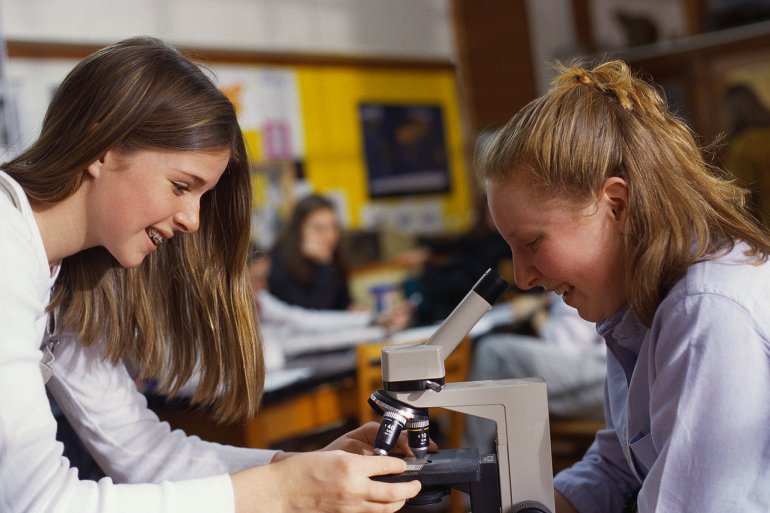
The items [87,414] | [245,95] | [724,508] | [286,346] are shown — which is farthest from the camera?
[245,95]

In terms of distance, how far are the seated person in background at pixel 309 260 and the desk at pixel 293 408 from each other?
3.60ft

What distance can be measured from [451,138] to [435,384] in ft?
17.1

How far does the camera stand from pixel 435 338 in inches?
50.6

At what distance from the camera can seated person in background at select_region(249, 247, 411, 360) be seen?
3.52 meters

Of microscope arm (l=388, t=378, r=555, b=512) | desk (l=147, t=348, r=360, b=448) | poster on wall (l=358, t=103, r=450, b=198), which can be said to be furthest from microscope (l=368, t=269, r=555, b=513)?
poster on wall (l=358, t=103, r=450, b=198)

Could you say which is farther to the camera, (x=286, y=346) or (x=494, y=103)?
(x=494, y=103)

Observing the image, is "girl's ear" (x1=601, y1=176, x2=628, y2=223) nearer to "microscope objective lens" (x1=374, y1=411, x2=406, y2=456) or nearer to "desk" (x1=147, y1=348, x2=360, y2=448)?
"microscope objective lens" (x1=374, y1=411, x2=406, y2=456)

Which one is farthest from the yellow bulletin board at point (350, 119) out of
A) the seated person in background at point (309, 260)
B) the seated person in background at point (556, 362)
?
the seated person in background at point (556, 362)

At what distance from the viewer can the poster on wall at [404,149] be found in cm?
573

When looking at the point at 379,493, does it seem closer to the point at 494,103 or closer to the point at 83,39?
the point at 83,39

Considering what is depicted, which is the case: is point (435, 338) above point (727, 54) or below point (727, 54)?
Result: below

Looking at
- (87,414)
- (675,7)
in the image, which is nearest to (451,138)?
(675,7)

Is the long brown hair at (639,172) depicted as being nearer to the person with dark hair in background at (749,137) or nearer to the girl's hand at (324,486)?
the girl's hand at (324,486)

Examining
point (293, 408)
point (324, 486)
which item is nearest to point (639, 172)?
point (324, 486)
